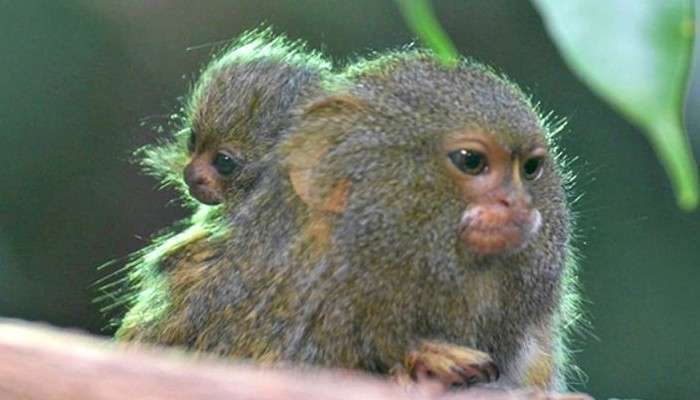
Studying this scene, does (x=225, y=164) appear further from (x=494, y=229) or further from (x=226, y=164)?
(x=494, y=229)

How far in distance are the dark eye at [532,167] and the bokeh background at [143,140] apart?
1973mm

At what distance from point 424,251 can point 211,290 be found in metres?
0.39

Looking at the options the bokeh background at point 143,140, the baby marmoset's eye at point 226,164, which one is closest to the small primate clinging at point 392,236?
the baby marmoset's eye at point 226,164

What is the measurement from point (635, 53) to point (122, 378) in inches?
24.8

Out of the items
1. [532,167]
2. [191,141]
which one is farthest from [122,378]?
[191,141]

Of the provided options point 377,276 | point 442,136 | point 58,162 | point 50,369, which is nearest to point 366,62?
point 442,136

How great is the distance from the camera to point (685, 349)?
4375 mm

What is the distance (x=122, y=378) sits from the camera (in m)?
1.15

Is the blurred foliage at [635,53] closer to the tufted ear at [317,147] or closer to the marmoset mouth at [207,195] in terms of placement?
the tufted ear at [317,147]

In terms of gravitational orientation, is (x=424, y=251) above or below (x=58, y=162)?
below

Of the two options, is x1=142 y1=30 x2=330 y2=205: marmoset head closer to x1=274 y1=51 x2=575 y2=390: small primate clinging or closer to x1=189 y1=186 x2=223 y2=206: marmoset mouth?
x1=189 y1=186 x2=223 y2=206: marmoset mouth

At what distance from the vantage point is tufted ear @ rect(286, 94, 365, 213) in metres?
2.16

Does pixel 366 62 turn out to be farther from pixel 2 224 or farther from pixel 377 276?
pixel 2 224

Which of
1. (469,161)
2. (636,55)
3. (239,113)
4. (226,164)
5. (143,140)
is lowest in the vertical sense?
(636,55)
